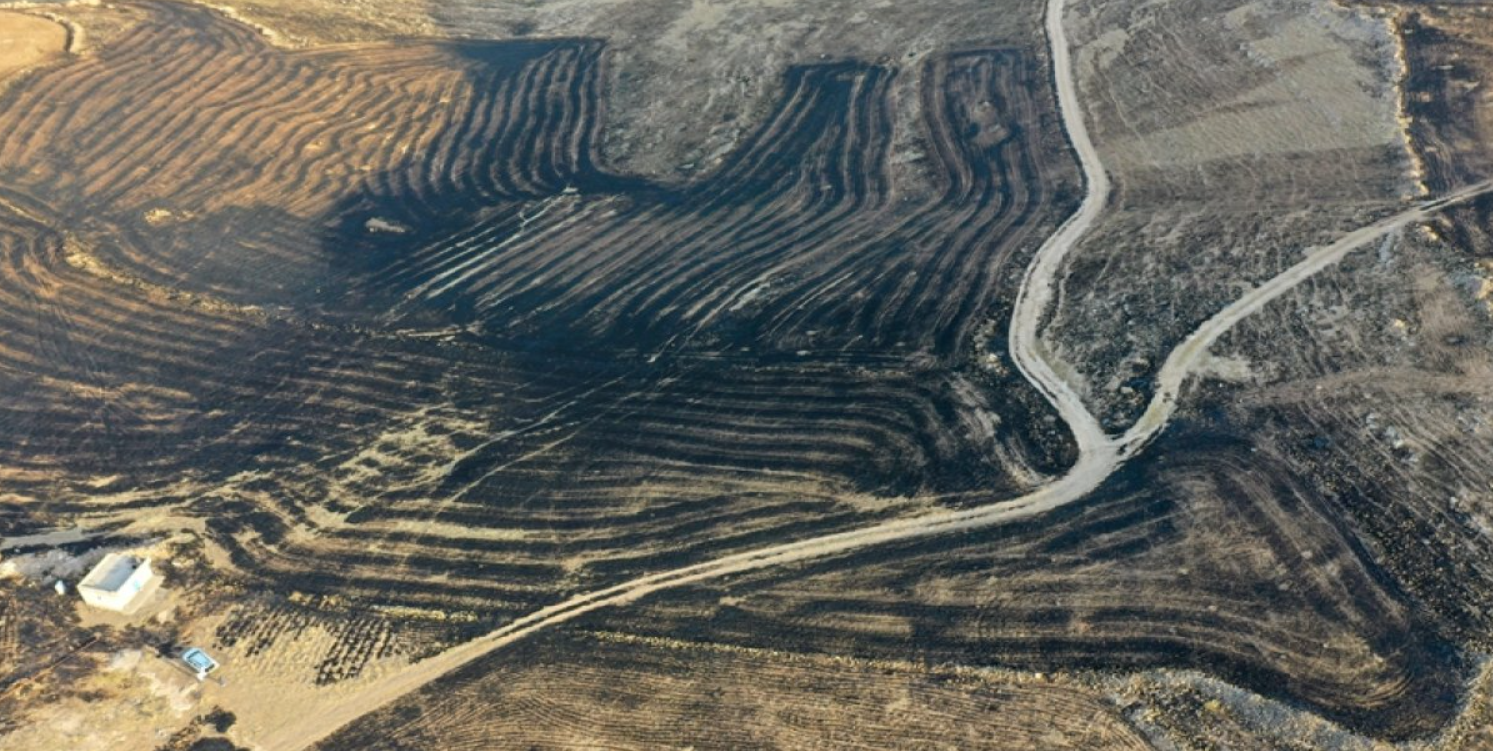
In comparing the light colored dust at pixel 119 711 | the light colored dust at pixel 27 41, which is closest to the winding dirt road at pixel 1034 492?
the light colored dust at pixel 119 711

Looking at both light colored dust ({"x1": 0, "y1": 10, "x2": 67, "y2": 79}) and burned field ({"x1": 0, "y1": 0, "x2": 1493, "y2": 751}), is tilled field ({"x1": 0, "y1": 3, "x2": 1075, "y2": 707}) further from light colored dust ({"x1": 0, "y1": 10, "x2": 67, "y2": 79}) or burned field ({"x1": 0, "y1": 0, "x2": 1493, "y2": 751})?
light colored dust ({"x1": 0, "y1": 10, "x2": 67, "y2": 79})

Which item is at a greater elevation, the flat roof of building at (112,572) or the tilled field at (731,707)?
the flat roof of building at (112,572)

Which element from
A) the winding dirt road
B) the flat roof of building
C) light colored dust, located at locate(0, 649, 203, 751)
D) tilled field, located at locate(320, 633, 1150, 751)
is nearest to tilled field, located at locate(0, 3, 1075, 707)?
the winding dirt road

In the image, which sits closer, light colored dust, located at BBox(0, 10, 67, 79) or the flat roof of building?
the flat roof of building

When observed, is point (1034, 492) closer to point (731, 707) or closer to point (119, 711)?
point (731, 707)

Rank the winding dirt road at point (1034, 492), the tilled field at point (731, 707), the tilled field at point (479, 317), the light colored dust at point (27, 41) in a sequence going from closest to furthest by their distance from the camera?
the tilled field at point (731, 707) → the winding dirt road at point (1034, 492) → the tilled field at point (479, 317) → the light colored dust at point (27, 41)

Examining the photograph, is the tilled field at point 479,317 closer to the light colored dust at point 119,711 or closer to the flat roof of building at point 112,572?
the light colored dust at point 119,711
